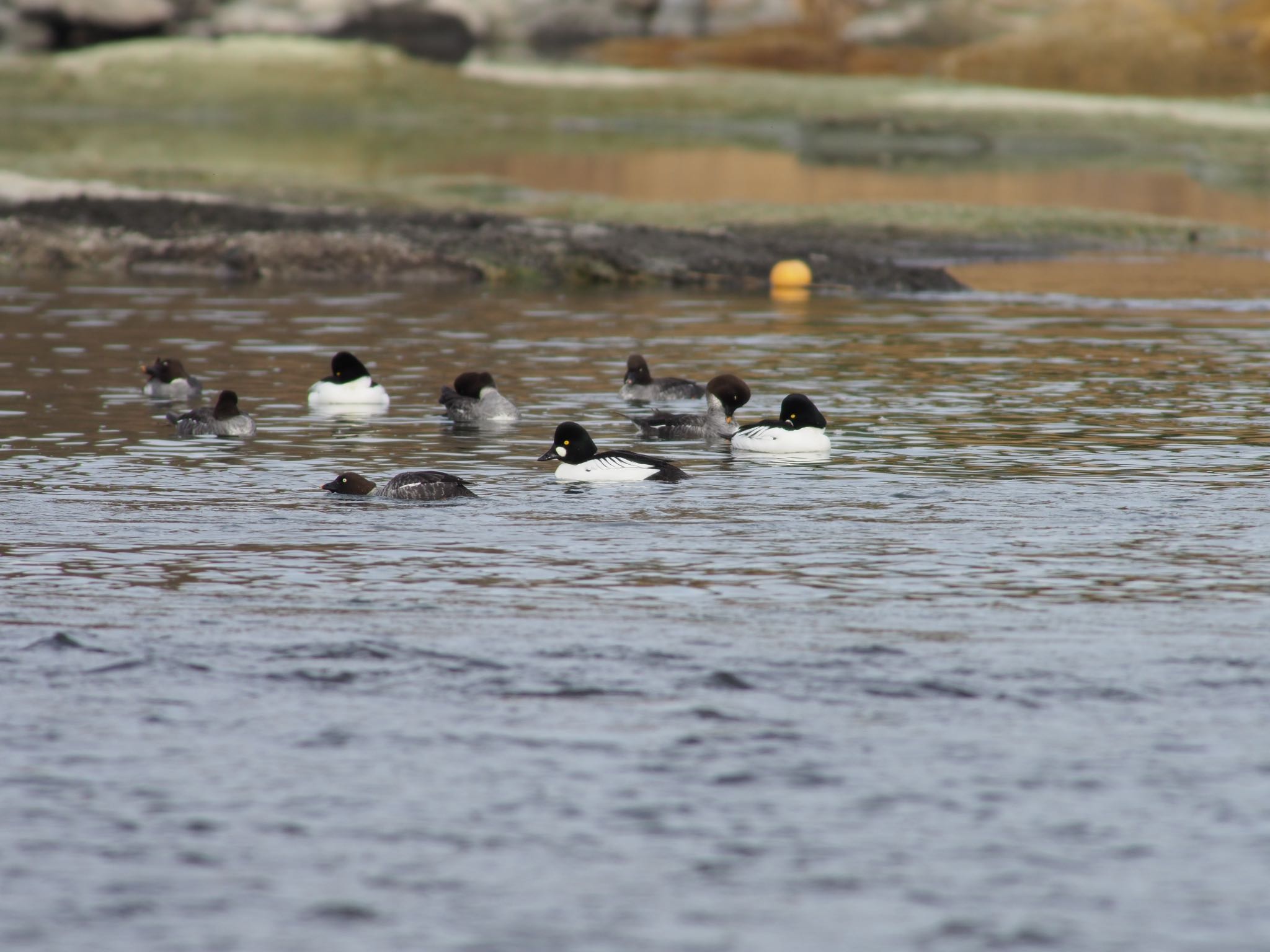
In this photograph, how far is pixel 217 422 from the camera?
19.1 meters

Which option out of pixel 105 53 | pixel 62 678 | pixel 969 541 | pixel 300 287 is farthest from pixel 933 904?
pixel 105 53

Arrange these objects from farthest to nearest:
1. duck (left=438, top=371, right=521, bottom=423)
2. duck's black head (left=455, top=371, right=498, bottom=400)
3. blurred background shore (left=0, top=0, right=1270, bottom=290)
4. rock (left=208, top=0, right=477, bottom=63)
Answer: rock (left=208, top=0, right=477, bottom=63) → blurred background shore (left=0, top=0, right=1270, bottom=290) → duck's black head (left=455, top=371, right=498, bottom=400) → duck (left=438, top=371, right=521, bottom=423)

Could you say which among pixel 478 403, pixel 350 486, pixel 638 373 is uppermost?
pixel 638 373

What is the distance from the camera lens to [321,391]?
21.2 m

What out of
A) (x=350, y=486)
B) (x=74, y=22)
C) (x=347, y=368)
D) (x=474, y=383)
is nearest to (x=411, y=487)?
(x=350, y=486)

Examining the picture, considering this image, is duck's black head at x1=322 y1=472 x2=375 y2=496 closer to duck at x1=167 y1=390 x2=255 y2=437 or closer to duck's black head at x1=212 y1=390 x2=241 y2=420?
duck's black head at x1=212 y1=390 x2=241 y2=420

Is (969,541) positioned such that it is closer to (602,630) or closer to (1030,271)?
(602,630)

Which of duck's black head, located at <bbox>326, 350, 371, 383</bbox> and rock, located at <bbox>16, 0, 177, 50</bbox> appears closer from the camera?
duck's black head, located at <bbox>326, 350, 371, 383</bbox>

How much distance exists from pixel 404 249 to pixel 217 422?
716 inches

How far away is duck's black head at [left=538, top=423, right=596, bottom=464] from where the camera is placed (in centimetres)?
1633

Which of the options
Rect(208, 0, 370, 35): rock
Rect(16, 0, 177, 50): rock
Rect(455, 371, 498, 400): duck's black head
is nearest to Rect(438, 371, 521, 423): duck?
Rect(455, 371, 498, 400): duck's black head

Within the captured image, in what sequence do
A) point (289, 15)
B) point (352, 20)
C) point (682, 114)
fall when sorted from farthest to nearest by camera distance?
point (289, 15), point (352, 20), point (682, 114)

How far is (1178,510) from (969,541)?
2.14 meters

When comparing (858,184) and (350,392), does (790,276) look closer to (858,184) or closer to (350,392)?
(350,392)
